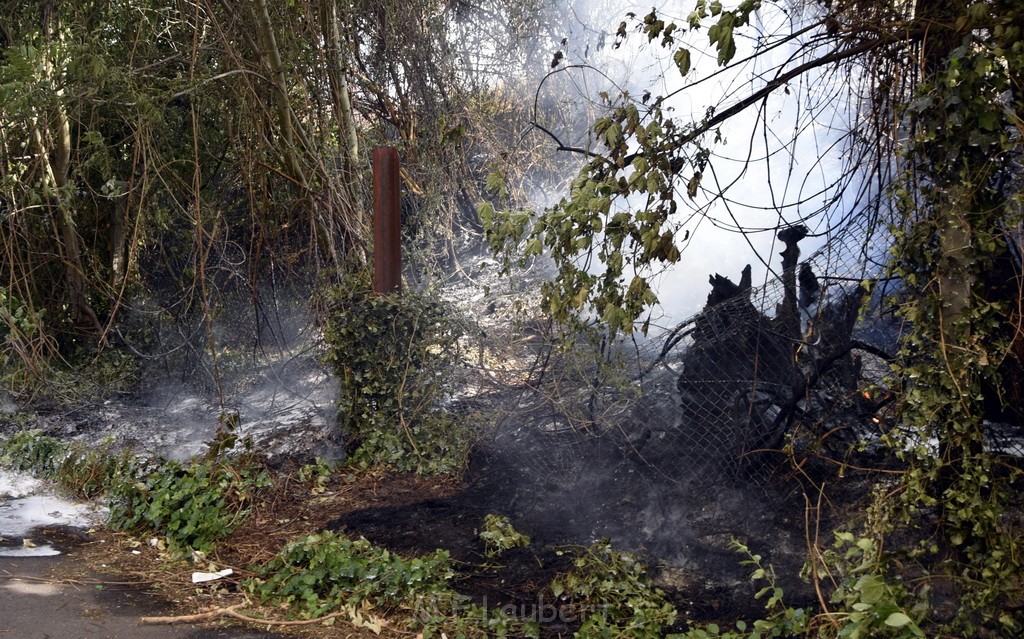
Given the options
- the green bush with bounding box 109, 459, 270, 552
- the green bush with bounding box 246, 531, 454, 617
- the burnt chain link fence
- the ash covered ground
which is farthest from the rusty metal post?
→ the green bush with bounding box 246, 531, 454, 617

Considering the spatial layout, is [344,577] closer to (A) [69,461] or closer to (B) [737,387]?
(B) [737,387]

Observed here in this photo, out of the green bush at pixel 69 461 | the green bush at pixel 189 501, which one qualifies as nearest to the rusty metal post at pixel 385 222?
the green bush at pixel 189 501

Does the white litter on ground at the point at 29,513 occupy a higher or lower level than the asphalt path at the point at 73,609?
higher

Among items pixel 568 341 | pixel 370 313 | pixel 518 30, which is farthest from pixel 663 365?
pixel 518 30

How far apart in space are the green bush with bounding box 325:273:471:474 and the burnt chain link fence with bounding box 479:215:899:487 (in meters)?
0.54

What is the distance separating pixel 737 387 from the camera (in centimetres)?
505

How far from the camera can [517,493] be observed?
5590mm

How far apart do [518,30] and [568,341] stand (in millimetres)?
6337

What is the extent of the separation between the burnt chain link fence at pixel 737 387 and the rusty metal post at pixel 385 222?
1375 mm

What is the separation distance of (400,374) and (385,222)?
3.81 ft

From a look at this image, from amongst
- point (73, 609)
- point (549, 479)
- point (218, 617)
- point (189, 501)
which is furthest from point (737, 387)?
point (73, 609)

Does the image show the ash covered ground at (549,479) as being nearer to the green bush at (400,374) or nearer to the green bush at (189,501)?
the green bush at (400,374)

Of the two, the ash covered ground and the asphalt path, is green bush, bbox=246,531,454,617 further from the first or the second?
the asphalt path

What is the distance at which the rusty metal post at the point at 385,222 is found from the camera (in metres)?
6.16
